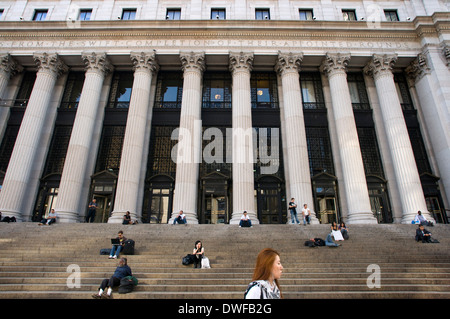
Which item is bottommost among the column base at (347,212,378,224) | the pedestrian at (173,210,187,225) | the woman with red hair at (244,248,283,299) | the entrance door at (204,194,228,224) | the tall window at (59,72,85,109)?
the woman with red hair at (244,248,283,299)

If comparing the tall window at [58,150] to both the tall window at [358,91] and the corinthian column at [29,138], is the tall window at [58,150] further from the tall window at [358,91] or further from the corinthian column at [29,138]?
the tall window at [358,91]

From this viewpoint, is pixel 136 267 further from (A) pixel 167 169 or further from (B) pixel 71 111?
(B) pixel 71 111

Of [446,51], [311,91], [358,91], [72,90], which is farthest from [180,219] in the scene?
[446,51]

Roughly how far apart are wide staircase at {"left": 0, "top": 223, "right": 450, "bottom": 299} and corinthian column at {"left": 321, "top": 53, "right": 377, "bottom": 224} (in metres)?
3.30

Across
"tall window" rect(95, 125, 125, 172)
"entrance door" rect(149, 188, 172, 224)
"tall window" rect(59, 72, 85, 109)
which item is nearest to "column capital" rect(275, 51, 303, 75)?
"entrance door" rect(149, 188, 172, 224)

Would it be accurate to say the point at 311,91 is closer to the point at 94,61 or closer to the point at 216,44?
the point at 216,44

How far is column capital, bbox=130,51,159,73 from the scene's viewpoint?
2345 cm

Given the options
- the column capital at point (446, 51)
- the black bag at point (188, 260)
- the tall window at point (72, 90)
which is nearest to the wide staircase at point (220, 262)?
the black bag at point (188, 260)

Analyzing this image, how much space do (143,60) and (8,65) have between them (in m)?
12.1

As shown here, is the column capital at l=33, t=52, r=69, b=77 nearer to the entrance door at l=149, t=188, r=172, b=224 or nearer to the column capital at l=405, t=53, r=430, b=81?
the entrance door at l=149, t=188, r=172, b=224

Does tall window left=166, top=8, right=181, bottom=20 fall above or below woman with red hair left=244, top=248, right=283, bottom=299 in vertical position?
above

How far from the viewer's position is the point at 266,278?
343 cm

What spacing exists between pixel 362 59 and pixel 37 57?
28714 mm

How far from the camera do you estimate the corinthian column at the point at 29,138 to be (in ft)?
65.0
